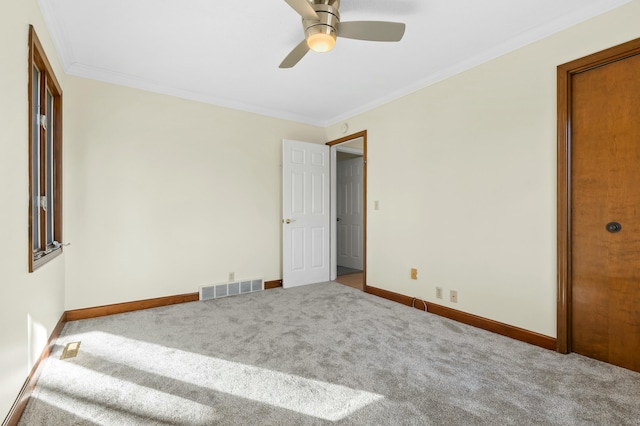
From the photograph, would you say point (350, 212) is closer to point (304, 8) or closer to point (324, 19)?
point (324, 19)

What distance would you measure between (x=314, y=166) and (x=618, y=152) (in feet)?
10.5

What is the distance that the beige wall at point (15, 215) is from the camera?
1.42 m

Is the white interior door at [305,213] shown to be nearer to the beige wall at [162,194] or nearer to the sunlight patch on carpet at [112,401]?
the beige wall at [162,194]

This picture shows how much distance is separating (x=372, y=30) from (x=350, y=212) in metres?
4.09

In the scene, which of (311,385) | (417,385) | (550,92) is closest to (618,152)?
(550,92)

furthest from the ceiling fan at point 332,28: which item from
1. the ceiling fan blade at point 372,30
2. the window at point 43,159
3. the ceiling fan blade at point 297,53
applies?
the window at point 43,159

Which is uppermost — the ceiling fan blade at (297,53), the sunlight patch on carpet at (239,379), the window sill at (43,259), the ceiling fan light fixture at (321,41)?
the ceiling fan blade at (297,53)

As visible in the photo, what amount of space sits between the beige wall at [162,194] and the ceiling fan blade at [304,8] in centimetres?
230

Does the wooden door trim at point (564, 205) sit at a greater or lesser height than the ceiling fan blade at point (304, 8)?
lesser

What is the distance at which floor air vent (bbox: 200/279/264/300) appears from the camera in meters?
3.66

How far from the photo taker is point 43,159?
7.95 ft

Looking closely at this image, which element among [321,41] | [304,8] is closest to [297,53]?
[321,41]

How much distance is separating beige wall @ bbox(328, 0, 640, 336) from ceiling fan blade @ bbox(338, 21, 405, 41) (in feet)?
4.12

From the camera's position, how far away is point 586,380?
1888 mm
